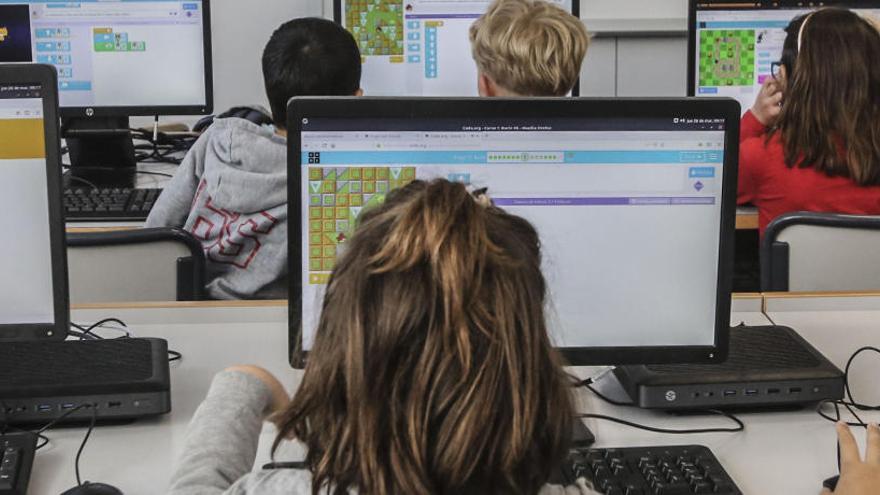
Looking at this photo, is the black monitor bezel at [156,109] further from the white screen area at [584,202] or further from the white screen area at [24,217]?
the white screen area at [584,202]

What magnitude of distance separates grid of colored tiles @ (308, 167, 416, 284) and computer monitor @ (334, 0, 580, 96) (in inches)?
68.9

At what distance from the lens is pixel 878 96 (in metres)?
2.61

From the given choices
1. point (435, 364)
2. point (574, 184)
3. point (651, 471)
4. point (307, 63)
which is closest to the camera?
point (435, 364)

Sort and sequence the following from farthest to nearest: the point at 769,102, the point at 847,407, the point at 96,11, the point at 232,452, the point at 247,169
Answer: the point at 96,11, the point at 769,102, the point at 247,169, the point at 847,407, the point at 232,452

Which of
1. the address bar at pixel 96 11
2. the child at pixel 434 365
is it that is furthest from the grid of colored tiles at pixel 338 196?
the address bar at pixel 96 11

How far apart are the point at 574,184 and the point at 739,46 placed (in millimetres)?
1835

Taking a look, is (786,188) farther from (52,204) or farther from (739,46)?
(52,204)

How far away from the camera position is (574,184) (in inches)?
56.9

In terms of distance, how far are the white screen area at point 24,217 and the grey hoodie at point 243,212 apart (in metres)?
0.75

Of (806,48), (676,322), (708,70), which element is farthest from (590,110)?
(708,70)

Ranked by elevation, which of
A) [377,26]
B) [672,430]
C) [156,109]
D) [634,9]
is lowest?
[672,430]

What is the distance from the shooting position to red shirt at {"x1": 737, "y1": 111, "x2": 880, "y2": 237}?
266 cm

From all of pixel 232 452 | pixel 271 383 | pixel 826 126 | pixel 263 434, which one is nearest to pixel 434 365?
pixel 232 452

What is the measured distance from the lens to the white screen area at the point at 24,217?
148 cm
